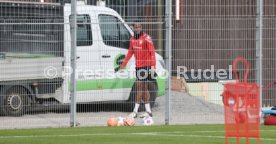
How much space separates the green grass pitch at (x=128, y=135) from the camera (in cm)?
1231

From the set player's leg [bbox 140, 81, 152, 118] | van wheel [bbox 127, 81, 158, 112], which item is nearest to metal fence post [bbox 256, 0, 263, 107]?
van wheel [bbox 127, 81, 158, 112]

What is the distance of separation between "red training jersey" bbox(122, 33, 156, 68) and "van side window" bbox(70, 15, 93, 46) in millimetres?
980

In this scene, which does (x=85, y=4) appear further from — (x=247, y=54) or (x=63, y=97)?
(x=247, y=54)

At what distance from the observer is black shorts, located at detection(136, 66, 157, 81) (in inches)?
655

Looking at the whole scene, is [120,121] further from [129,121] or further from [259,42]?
[259,42]

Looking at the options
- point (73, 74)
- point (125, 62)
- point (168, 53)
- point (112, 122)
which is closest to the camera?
point (112, 122)

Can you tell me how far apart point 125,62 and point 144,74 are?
50cm

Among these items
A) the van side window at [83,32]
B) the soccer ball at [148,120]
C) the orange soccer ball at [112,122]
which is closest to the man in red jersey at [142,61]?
the soccer ball at [148,120]

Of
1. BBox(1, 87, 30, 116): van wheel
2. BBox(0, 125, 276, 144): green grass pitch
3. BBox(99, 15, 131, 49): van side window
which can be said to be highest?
BBox(99, 15, 131, 49): van side window

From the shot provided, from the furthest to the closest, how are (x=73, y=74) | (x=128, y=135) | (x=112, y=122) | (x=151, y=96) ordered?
(x=151, y=96) < (x=73, y=74) < (x=112, y=122) < (x=128, y=135)

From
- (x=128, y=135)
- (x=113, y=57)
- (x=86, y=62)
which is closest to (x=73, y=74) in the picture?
(x=86, y=62)

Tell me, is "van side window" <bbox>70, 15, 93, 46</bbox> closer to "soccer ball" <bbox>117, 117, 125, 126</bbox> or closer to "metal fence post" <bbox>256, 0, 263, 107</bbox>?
"soccer ball" <bbox>117, 117, 125, 126</bbox>

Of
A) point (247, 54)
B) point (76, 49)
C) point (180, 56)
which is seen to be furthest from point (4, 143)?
point (247, 54)

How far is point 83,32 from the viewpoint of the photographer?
17047 mm
